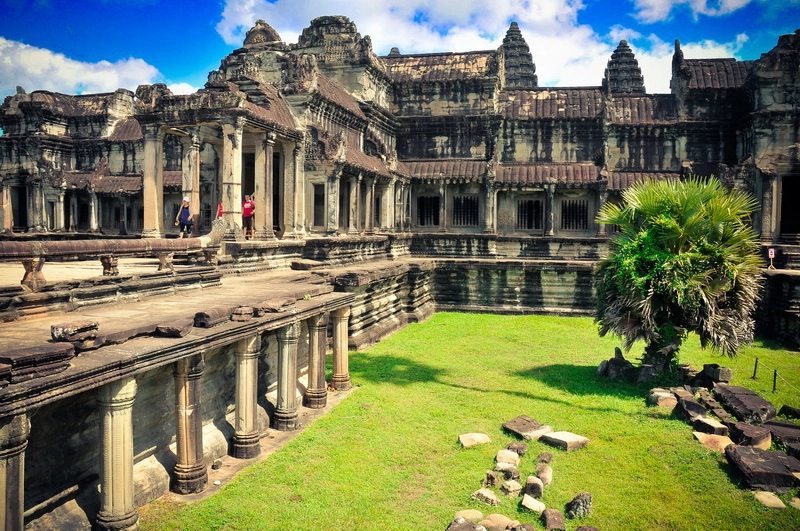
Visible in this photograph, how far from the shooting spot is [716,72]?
2459 cm

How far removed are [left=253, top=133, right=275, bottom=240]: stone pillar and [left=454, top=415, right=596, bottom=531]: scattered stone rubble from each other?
7878mm

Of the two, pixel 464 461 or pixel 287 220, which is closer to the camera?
pixel 464 461

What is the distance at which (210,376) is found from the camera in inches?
335

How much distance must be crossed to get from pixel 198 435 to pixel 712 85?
81.1 ft

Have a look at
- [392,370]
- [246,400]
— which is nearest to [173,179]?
[392,370]

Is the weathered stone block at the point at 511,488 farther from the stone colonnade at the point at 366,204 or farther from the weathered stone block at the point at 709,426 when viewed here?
the stone colonnade at the point at 366,204

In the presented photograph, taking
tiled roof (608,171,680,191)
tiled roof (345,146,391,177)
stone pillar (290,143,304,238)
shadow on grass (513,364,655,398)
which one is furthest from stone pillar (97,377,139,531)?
tiled roof (608,171,680,191)

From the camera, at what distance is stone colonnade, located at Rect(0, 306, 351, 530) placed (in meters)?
4.60

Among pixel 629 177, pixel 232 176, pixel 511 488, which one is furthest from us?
pixel 629 177

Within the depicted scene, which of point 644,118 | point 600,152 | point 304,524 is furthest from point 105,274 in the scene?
point 644,118

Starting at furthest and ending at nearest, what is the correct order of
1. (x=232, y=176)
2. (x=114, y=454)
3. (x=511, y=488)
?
(x=232, y=176) → (x=511, y=488) → (x=114, y=454)

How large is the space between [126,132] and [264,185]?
17306 millimetres

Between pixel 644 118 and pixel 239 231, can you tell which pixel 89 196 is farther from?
pixel 644 118

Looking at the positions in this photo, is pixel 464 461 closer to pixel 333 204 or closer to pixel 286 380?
pixel 286 380
